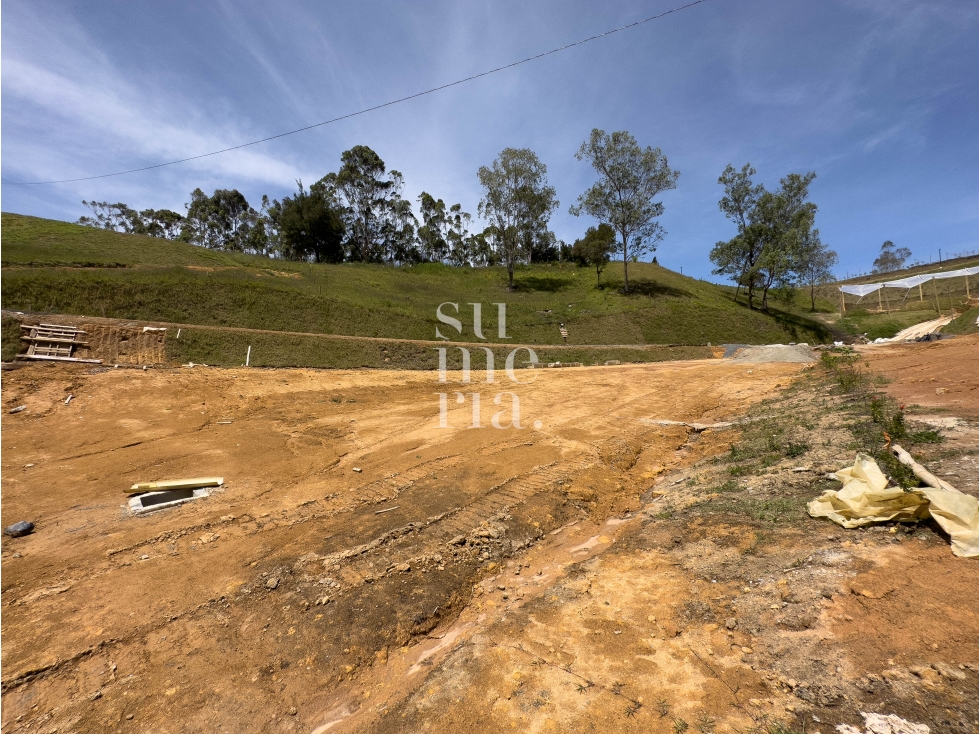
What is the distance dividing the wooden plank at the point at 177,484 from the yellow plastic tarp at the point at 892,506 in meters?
9.67

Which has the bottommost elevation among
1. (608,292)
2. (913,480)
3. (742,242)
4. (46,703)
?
(46,703)

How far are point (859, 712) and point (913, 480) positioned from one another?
11.4 ft

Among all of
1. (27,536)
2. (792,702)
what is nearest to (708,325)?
(792,702)

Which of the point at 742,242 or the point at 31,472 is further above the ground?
the point at 742,242

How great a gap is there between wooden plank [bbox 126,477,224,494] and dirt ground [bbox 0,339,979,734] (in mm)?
350

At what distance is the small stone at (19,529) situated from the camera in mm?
5805

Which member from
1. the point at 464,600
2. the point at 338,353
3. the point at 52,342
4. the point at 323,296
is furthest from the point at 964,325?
the point at 52,342

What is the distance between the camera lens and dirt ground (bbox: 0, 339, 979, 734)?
3.00 meters

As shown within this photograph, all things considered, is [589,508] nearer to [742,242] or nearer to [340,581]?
[340,581]

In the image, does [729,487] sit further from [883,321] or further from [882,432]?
[883,321]

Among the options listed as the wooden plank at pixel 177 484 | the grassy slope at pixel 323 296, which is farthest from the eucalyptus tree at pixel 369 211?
the wooden plank at pixel 177 484

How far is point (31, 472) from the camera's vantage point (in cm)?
802

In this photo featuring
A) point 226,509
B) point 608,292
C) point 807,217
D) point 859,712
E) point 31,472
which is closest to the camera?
point 859,712

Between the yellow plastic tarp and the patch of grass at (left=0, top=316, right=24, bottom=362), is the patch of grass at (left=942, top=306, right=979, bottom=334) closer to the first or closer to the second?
the yellow plastic tarp
